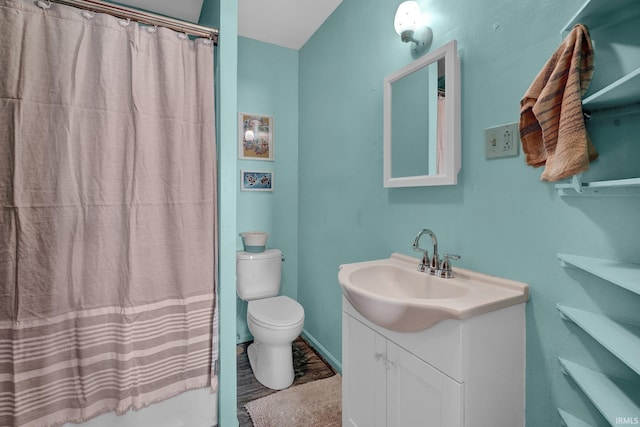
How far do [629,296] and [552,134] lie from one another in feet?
1.63

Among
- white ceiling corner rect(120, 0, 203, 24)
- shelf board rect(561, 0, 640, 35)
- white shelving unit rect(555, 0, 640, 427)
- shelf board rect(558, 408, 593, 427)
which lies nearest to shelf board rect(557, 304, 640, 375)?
white shelving unit rect(555, 0, 640, 427)

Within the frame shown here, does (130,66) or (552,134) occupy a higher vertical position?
(130,66)

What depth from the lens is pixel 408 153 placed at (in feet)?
4.93

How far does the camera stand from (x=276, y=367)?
1896 mm

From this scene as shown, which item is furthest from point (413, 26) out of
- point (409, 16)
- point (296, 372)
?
point (296, 372)

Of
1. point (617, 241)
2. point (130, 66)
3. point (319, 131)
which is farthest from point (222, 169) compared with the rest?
point (617, 241)

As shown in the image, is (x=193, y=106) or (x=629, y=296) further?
(x=193, y=106)

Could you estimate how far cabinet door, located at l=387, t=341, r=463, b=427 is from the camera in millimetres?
914

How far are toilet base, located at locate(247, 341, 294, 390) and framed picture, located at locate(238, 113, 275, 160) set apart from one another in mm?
1518

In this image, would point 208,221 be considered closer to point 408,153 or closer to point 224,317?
point 224,317

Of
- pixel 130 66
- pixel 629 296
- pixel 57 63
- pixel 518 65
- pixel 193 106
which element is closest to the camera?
pixel 629 296

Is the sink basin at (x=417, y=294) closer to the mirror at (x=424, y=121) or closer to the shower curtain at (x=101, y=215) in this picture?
the mirror at (x=424, y=121)

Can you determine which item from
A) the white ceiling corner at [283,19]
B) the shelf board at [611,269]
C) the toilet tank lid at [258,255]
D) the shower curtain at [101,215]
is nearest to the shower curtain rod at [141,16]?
the shower curtain at [101,215]

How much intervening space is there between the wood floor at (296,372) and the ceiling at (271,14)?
251cm
